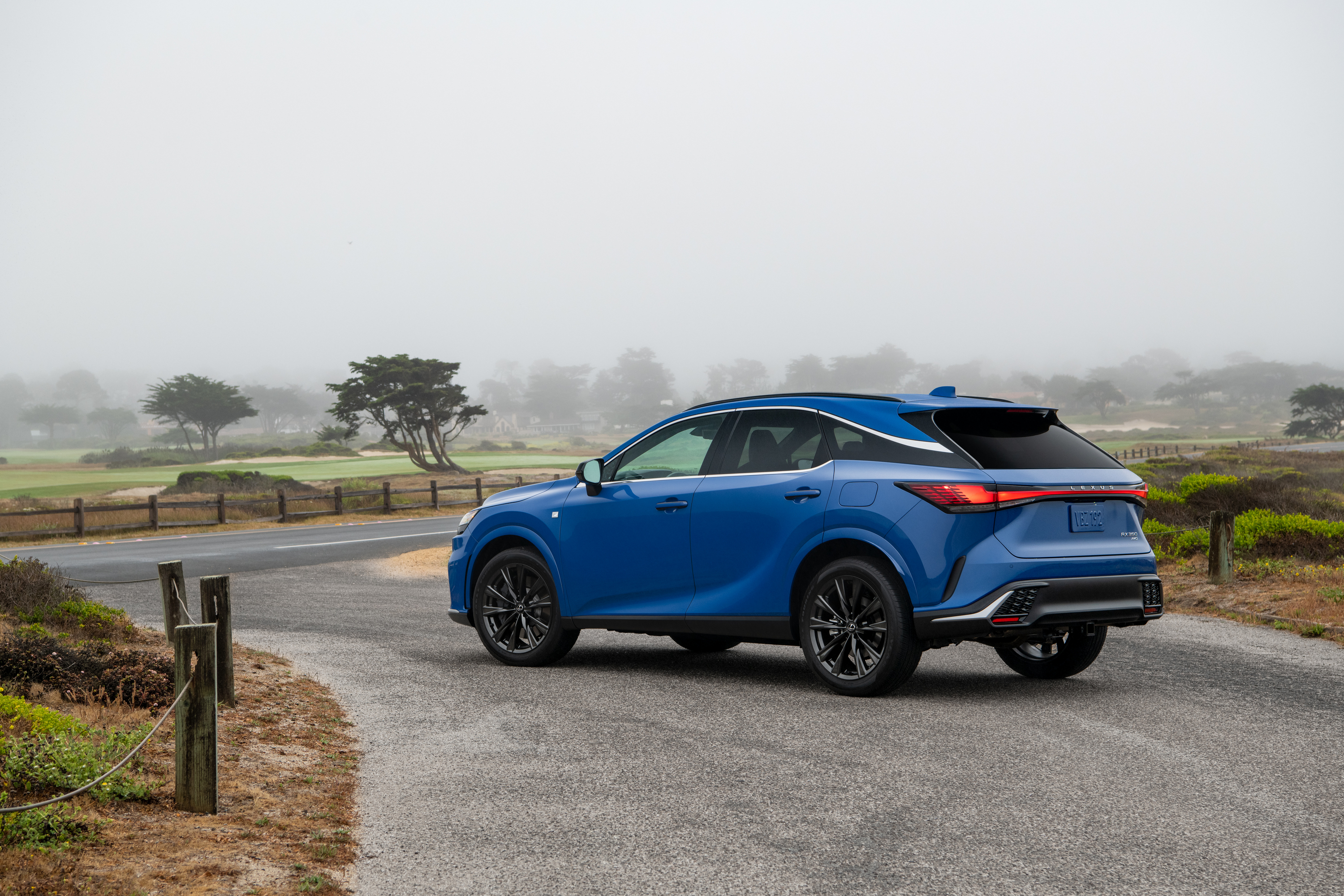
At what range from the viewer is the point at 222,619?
7281mm

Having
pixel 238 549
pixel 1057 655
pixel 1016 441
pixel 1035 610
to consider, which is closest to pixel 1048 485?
pixel 1016 441

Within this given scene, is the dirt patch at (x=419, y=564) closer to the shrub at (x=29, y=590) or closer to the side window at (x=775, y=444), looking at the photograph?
the shrub at (x=29, y=590)

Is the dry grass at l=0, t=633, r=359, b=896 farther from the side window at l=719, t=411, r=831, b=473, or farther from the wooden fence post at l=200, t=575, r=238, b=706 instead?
the side window at l=719, t=411, r=831, b=473

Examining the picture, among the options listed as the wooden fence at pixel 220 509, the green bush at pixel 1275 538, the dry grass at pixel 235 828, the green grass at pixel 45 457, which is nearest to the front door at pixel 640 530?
the dry grass at pixel 235 828

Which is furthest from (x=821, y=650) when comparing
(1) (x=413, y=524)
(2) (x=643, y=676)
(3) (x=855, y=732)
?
(1) (x=413, y=524)

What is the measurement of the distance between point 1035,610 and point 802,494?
61.4 inches

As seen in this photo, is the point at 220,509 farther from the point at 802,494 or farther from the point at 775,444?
the point at 802,494

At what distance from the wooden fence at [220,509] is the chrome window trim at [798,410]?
17.8m

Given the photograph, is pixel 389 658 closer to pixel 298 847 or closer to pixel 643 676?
pixel 643 676

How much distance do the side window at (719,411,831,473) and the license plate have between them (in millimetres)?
1507

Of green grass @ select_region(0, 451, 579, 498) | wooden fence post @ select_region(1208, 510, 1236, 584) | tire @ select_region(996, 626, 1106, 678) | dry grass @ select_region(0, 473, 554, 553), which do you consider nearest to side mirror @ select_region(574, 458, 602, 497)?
tire @ select_region(996, 626, 1106, 678)

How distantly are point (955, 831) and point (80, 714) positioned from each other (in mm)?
4613

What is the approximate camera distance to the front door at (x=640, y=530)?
7898mm

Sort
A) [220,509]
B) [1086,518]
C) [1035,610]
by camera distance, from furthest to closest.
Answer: [220,509]
[1086,518]
[1035,610]
